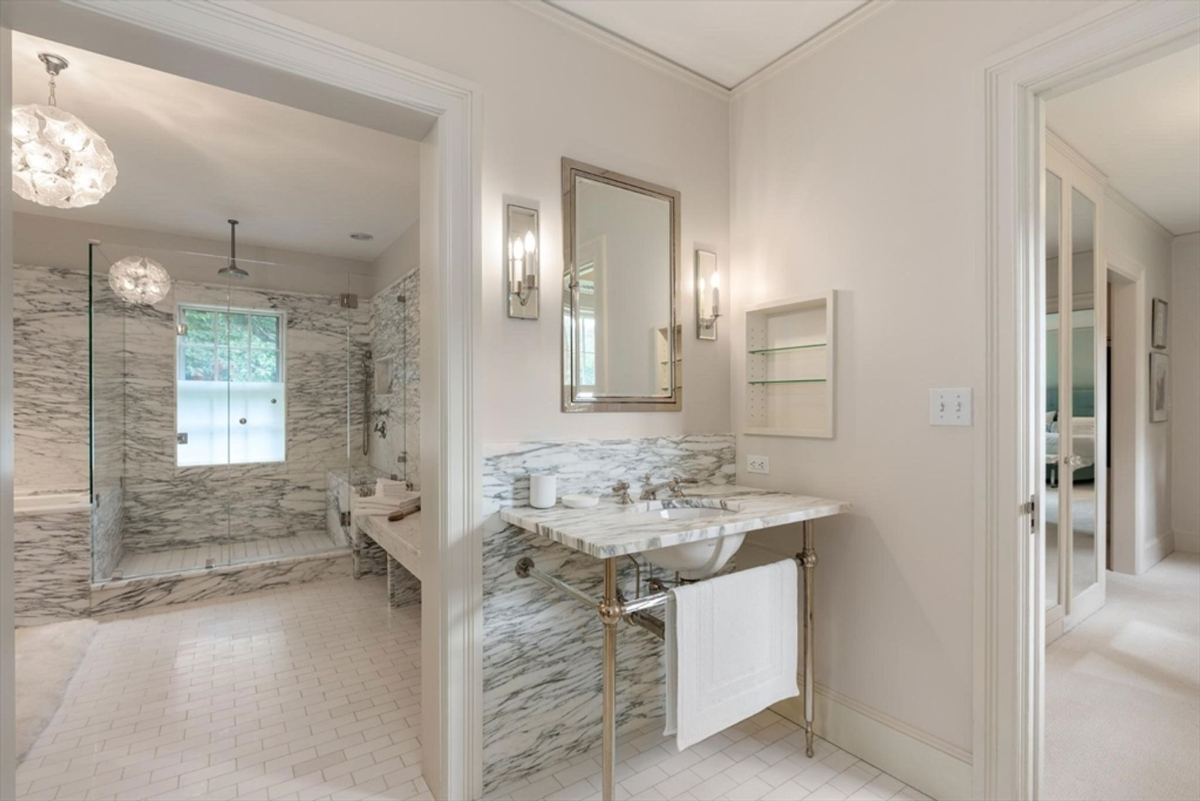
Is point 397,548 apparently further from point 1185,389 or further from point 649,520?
point 1185,389

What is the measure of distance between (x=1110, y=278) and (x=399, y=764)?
5.15m

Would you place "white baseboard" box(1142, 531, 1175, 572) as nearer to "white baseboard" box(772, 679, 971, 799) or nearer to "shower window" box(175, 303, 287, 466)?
"white baseboard" box(772, 679, 971, 799)

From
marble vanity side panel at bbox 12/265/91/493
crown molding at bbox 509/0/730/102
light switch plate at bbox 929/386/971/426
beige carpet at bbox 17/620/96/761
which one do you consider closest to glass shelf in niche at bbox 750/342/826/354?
light switch plate at bbox 929/386/971/426

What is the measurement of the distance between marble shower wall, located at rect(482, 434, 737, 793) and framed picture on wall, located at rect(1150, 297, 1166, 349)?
175 inches

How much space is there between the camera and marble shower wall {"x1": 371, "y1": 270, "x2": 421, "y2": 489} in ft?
12.3

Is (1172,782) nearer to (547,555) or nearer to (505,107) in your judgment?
(547,555)

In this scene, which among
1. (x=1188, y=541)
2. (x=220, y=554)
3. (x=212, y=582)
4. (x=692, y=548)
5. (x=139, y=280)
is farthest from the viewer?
(x=1188, y=541)

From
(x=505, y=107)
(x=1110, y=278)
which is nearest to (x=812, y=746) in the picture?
(x=505, y=107)

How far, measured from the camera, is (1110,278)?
12.3 feet

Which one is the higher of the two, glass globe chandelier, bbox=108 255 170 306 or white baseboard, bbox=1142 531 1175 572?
glass globe chandelier, bbox=108 255 170 306

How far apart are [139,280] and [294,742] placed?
339cm

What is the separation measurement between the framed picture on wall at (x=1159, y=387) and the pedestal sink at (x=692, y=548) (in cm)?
434

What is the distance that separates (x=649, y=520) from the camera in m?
1.65

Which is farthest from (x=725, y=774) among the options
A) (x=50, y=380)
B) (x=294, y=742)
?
(x=50, y=380)
